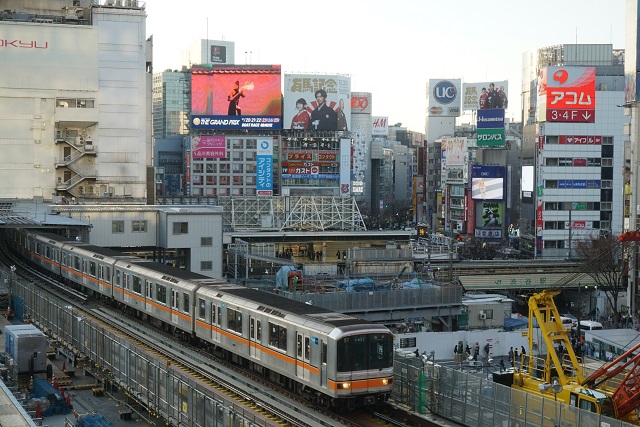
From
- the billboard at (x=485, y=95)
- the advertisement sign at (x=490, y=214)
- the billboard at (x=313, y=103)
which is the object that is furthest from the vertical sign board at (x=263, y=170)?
the billboard at (x=485, y=95)

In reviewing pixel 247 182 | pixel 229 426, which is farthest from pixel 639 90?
pixel 247 182

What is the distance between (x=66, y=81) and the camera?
191 feet

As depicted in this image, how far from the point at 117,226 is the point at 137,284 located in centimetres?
1701

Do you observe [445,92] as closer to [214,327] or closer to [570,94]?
[570,94]

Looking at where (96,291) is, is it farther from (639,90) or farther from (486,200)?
(486,200)

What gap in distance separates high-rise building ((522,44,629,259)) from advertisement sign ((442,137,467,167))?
23308mm

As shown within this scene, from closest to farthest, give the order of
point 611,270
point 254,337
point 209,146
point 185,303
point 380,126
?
point 254,337, point 185,303, point 611,270, point 209,146, point 380,126

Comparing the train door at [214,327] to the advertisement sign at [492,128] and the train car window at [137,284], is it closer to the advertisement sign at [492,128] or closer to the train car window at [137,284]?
the train car window at [137,284]

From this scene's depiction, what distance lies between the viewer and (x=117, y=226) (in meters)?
47.9

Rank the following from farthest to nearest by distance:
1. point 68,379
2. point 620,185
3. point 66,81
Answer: point 620,185
point 66,81
point 68,379

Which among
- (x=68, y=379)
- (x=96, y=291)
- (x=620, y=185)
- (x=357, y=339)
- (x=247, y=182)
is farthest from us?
(x=247, y=182)

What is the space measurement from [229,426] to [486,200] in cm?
7500

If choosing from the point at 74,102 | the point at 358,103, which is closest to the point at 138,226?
the point at 74,102

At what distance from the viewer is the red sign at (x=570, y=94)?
2997 inches
